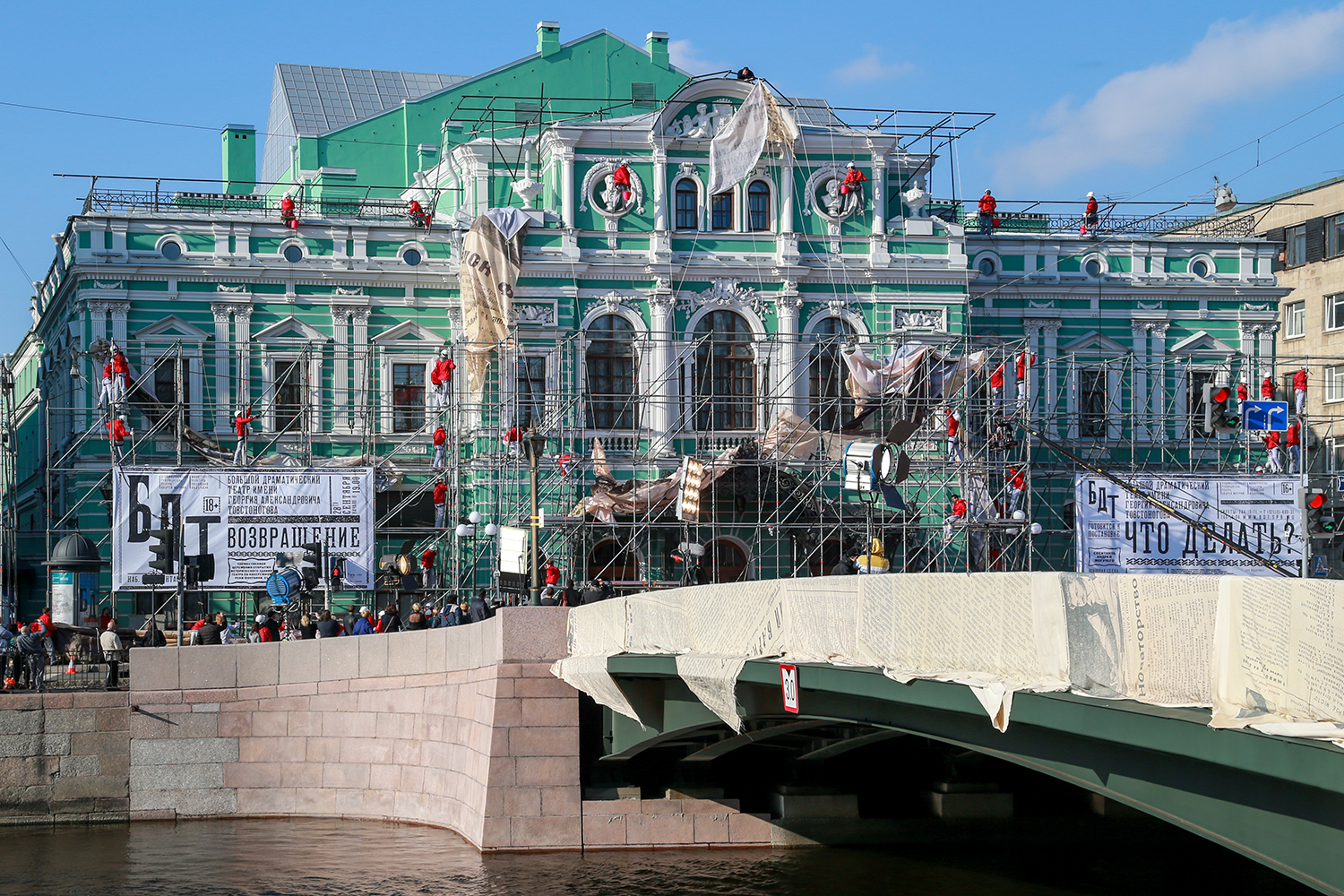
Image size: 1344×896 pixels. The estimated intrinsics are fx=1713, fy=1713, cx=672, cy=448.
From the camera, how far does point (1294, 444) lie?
38.8m

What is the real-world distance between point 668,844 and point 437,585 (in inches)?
589

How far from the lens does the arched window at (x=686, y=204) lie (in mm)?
39781

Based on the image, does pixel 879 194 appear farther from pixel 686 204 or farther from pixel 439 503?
pixel 439 503

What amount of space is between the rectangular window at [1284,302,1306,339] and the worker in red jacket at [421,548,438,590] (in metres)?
30.2

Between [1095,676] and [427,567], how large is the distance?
27.1 meters

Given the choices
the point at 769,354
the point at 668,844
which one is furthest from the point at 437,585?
the point at 668,844

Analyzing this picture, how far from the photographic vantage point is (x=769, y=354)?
38.7 meters

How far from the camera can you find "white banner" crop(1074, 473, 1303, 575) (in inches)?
1403

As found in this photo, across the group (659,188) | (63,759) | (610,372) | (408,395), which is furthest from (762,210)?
(63,759)

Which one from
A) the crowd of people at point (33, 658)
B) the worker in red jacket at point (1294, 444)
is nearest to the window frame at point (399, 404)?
the crowd of people at point (33, 658)

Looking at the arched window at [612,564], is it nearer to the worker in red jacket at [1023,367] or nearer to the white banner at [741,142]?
the white banner at [741,142]

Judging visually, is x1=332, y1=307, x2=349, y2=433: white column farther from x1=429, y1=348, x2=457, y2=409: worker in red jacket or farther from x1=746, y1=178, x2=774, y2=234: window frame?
x1=746, y1=178, x2=774, y2=234: window frame

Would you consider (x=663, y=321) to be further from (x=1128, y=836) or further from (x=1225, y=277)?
(x=1128, y=836)

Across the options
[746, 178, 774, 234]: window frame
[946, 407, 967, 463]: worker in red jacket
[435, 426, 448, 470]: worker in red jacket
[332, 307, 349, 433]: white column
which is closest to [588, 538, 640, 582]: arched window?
[435, 426, 448, 470]: worker in red jacket
